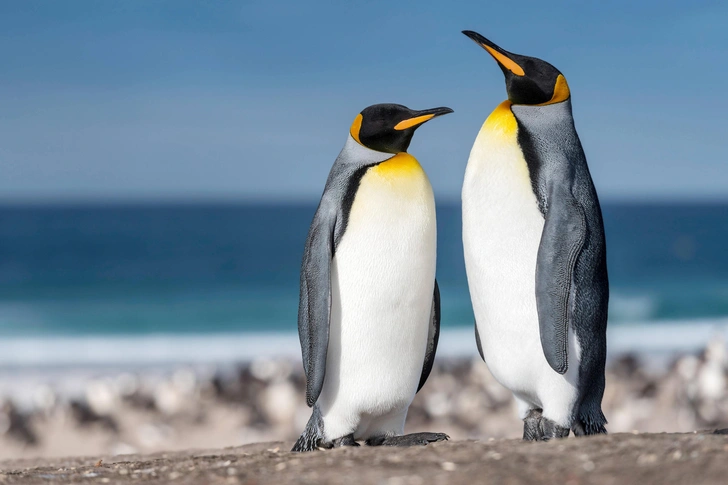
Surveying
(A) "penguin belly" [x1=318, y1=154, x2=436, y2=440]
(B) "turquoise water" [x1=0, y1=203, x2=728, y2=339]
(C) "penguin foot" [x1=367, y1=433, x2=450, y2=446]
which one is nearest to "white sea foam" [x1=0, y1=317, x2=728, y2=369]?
(B) "turquoise water" [x1=0, y1=203, x2=728, y2=339]

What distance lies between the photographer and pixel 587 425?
13.9 feet

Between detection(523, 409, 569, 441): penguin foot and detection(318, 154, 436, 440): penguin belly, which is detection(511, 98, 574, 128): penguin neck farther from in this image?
detection(523, 409, 569, 441): penguin foot

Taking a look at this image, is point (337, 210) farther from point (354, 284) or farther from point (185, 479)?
point (185, 479)

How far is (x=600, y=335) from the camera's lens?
425 cm

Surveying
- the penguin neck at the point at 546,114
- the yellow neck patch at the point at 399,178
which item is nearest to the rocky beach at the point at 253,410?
the yellow neck patch at the point at 399,178

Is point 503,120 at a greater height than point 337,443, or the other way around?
point 503,120

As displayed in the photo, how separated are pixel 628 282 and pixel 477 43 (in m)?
28.1

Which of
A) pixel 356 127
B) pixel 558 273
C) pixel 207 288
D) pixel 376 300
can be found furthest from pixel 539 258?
pixel 207 288

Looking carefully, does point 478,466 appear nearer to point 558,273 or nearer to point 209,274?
point 558,273

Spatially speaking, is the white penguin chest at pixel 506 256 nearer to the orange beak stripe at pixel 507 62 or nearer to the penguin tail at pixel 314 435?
the orange beak stripe at pixel 507 62

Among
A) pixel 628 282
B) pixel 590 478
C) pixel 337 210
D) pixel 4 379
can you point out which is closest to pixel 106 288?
pixel 4 379

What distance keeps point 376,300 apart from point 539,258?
94cm

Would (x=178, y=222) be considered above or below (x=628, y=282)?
above

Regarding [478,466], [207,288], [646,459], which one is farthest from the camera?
[207,288]
